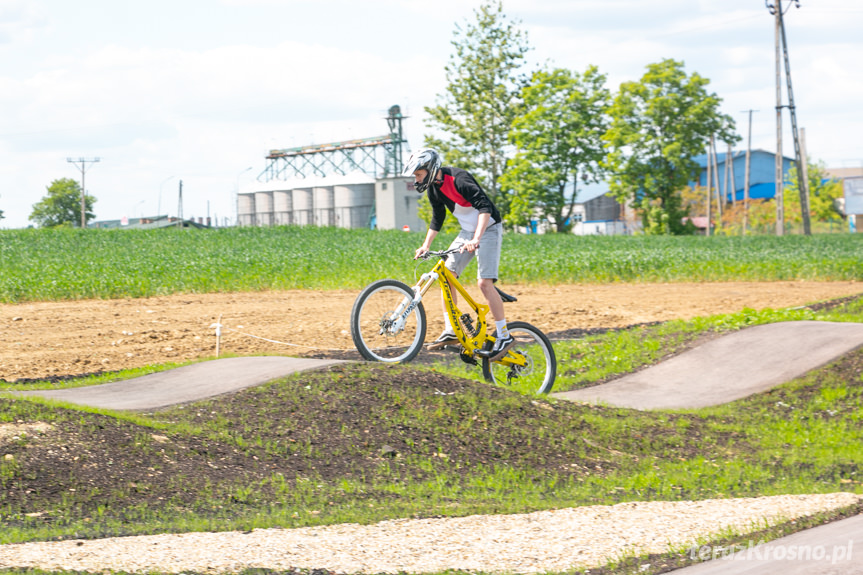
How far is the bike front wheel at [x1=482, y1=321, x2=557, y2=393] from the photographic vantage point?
9555mm

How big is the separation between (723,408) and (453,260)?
4144 mm

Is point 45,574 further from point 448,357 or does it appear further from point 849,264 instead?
point 849,264

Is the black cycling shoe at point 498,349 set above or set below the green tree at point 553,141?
below

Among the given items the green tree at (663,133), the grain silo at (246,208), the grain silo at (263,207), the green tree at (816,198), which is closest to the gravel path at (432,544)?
the green tree at (663,133)

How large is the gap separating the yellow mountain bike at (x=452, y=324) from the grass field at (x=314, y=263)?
1383cm

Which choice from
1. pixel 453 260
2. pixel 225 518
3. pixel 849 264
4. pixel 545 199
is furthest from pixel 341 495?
pixel 545 199

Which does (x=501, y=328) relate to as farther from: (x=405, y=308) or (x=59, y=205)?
(x=59, y=205)

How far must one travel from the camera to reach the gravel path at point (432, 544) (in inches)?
178

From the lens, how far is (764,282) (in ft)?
86.6

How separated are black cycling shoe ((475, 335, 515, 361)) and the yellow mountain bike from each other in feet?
0.18

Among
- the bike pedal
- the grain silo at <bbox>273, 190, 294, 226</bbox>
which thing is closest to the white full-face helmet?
the bike pedal

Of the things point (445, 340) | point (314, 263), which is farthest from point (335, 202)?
point (445, 340)

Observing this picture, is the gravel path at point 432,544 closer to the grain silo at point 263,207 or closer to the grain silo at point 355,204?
the grain silo at point 355,204

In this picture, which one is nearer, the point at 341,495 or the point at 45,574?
the point at 45,574
